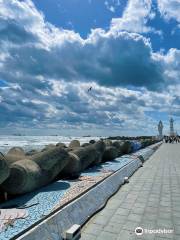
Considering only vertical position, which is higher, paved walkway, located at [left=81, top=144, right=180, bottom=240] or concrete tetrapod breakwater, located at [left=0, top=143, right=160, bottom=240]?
concrete tetrapod breakwater, located at [left=0, top=143, right=160, bottom=240]

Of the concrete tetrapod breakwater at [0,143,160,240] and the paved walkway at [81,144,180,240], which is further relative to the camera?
the paved walkway at [81,144,180,240]

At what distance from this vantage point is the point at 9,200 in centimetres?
604

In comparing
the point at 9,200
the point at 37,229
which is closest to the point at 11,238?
the point at 37,229
